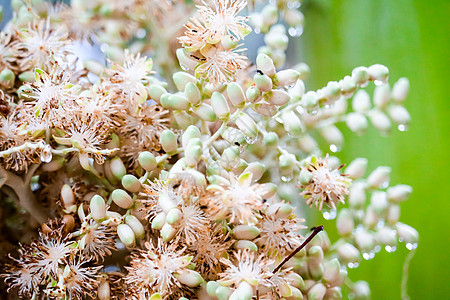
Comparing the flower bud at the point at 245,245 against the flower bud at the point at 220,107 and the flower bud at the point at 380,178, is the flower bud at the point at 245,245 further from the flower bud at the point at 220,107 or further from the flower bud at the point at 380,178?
the flower bud at the point at 380,178

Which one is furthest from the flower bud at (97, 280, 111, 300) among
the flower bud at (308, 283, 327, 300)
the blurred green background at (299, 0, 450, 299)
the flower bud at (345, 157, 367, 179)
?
the blurred green background at (299, 0, 450, 299)

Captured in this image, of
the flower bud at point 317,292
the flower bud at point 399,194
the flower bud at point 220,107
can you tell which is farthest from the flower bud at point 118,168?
the flower bud at point 399,194

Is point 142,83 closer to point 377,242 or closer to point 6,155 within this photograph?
point 6,155

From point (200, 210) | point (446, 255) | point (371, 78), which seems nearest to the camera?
point (200, 210)

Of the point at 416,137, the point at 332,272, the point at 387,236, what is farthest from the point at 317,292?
the point at 416,137

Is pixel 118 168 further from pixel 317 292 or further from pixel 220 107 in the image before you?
pixel 317 292

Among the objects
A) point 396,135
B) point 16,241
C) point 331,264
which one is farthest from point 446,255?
point 16,241

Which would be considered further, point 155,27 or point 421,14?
point 421,14
